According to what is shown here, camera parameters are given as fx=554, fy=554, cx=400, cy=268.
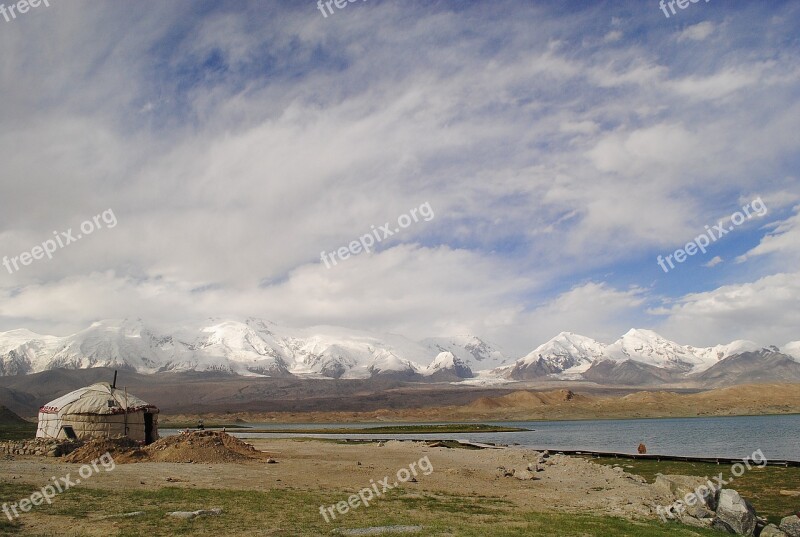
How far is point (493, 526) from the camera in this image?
20141 mm

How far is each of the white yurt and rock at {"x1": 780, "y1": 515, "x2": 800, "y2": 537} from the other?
151ft

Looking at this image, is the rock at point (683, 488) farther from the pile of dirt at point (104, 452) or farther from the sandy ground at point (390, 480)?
the pile of dirt at point (104, 452)

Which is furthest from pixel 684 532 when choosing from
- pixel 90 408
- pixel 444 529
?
pixel 90 408

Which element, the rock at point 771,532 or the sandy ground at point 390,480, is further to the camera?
the sandy ground at point 390,480

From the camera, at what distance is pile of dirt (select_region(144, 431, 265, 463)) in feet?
129

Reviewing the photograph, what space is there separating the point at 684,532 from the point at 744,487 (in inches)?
657

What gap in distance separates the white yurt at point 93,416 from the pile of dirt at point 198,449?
8617mm

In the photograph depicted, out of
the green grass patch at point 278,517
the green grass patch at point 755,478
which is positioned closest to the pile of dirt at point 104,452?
the green grass patch at point 278,517

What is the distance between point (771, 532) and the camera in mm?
21188

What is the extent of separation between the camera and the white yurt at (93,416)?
153 ft

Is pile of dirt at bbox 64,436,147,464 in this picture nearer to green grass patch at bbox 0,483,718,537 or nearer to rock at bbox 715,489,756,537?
green grass patch at bbox 0,483,718,537

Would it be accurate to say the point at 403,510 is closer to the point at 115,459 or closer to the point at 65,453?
the point at 115,459

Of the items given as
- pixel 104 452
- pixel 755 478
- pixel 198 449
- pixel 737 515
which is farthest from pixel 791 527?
pixel 104 452

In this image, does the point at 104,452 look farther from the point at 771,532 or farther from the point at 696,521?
the point at 771,532
